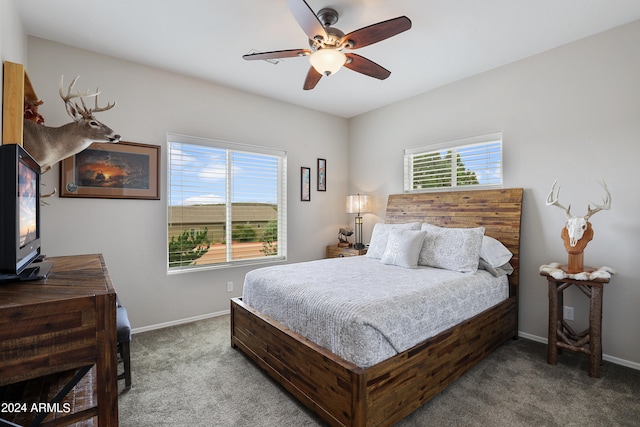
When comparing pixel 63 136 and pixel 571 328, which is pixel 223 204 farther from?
pixel 571 328

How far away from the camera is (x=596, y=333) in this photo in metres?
2.33

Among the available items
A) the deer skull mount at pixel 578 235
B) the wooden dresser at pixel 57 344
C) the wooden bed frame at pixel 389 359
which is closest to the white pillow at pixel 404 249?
the wooden bed frame at pixel 389 359

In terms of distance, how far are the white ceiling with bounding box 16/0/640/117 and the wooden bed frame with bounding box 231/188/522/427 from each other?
140cm

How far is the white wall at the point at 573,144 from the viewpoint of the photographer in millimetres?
2508

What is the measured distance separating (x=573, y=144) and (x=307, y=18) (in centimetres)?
258

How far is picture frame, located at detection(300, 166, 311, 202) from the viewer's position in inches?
175

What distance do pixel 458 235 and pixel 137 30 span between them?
332cm

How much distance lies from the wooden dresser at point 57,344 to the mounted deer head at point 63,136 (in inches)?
57.0

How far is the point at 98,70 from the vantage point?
2.95m

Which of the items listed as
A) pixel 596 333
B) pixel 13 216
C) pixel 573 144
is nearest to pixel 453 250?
pixel 596 333

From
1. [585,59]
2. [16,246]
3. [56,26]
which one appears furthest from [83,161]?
[585,59]

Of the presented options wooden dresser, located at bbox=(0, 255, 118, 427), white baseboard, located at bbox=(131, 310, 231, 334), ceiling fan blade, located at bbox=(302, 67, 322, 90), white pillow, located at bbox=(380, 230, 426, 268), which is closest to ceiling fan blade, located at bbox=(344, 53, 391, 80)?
ceiling fan blade, located at bbox=(302, 67, 322, 90)

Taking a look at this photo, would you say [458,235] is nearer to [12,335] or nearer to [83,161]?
[12,335]

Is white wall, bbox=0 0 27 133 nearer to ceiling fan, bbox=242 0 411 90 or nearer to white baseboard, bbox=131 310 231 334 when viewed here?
ceiling fan, bbox=242 0 411 90
